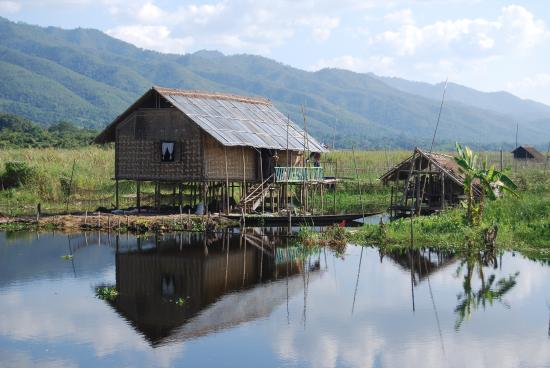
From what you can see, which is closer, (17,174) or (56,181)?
(17,174)

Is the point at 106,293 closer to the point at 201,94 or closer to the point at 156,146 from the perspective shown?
the point at 156,146

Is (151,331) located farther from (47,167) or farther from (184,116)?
(47,167)

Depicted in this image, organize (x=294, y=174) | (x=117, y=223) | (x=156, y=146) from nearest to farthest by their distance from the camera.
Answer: (x=117, y=223) < (x=156, y=146) < (x=294, y=174)

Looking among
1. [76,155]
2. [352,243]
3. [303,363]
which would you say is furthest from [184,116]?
[303,363]

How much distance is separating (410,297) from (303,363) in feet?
16.8

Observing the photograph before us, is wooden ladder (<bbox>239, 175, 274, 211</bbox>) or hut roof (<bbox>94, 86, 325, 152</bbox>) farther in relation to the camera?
wooden ladder (<bbox>239, 175, 274, 211</bbox>)

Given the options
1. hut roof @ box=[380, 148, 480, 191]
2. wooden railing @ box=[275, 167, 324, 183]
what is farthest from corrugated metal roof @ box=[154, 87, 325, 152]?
hut roof @ box=[380, 148, 480, 191]

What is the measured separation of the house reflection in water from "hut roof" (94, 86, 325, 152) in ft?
15.1

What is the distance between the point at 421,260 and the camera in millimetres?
21297

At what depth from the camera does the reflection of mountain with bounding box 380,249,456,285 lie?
19.8 meters

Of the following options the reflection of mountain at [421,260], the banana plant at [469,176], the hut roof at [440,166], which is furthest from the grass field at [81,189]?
the reflection of mountain at [421,260]

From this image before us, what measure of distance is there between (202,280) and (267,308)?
305cm

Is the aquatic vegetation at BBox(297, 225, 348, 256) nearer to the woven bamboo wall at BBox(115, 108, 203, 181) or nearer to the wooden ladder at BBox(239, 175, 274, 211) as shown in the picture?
the wooden ladder at BBox(239, 175, 274, 211)

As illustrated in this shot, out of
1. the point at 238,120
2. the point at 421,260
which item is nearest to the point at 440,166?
the point at 238,120
